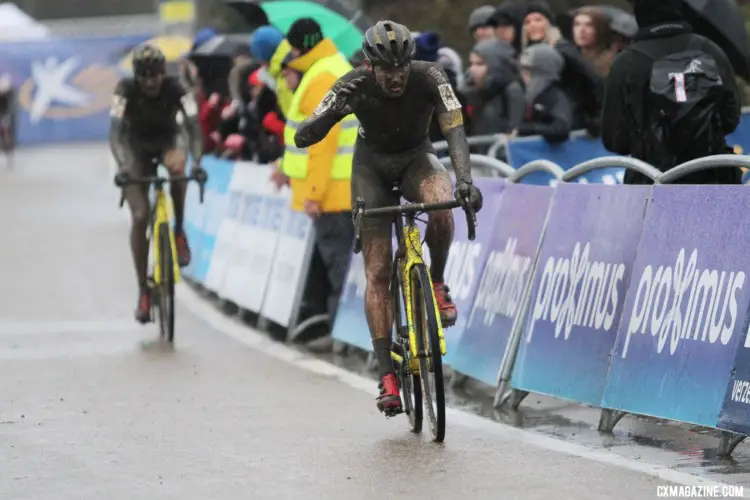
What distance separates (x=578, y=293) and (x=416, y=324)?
1193 millimetres

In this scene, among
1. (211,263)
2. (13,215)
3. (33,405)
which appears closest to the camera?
(33,405)

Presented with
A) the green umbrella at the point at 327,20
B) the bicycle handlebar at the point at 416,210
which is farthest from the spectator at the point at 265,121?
the bicycle handlebar at the point at 416,210

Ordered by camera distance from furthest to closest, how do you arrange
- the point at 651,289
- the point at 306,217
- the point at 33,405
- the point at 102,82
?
the point at 102,82 < the point at 306,217 < the point at 33,405 < the point at 651,289

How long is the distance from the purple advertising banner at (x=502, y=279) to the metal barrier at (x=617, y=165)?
0.24 metres

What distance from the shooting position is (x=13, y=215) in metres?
28.2

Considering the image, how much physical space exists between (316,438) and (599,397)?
147 cm

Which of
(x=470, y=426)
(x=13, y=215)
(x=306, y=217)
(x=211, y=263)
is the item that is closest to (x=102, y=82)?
(x=13, y=215)

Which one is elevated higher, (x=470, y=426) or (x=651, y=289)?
(x=651, y=289)

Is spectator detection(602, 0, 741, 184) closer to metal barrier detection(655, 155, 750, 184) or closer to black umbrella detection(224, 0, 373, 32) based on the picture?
metal barrier detection(655, 155, 750, 184)

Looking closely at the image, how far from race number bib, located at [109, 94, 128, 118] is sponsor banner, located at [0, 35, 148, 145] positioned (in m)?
Answer: 40.5

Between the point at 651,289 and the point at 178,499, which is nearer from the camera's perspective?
the point at 178,499

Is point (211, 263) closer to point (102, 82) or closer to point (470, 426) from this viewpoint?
point (470, 426)

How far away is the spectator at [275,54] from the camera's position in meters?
13.2

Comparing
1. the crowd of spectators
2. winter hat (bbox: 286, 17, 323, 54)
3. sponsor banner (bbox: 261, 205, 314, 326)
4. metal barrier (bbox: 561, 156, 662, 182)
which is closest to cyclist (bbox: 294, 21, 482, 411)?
metal barrier (bbox: 561, 156, 662, 182)
